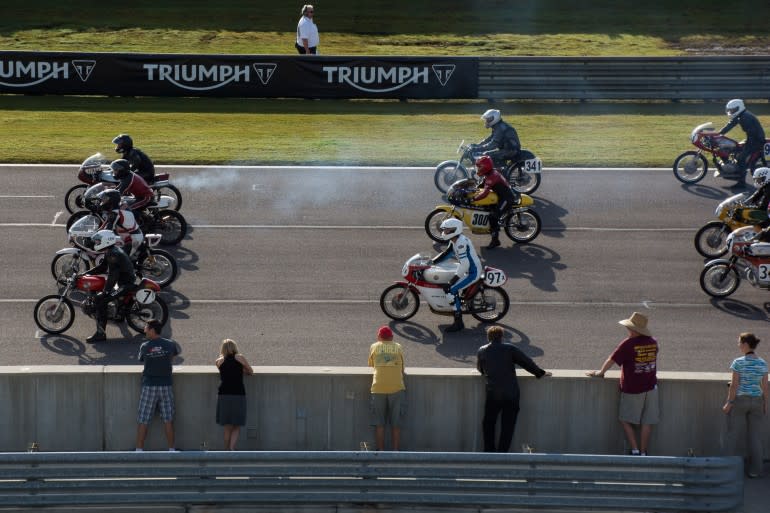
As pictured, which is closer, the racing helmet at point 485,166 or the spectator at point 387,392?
the spectator at point 387,392

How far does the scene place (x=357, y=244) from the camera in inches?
822

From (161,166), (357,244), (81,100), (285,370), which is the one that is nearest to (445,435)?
(285,370)

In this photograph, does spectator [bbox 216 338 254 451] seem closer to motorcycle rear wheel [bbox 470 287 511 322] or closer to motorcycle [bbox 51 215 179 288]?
motorcycle rear wheel [bbox 470 287 511 322]

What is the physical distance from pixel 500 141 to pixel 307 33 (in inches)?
450

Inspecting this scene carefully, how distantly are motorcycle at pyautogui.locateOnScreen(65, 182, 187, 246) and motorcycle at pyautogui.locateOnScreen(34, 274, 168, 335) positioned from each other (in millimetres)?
3770

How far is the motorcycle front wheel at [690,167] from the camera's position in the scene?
81.5 feet

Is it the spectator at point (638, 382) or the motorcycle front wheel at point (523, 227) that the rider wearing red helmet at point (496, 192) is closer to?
the motorcycle front wheel at point (523, 227)

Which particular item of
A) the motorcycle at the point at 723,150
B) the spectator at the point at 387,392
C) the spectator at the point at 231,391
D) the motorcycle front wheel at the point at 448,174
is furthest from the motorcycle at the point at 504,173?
the spectator at the point at 231,391

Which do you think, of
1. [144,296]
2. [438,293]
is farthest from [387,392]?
[144,296]

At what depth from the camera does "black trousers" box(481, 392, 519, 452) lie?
12.3 metres

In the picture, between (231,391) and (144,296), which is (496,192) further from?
(231,391)

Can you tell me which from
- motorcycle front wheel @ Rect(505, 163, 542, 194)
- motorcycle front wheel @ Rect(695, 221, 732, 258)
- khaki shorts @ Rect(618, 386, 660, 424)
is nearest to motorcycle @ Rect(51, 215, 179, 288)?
motorcycle front wheel @ Rect(505, 163, 542, 194)

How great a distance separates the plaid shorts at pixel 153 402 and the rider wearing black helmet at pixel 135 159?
934 cm

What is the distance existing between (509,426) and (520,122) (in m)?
19.5
